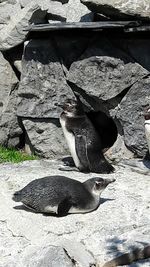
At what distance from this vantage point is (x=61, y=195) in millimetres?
5598

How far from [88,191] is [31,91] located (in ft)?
7.16

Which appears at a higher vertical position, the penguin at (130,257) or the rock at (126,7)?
the rock at (126,7)

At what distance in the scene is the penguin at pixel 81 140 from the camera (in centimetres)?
687

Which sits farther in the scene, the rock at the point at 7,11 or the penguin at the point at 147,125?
the rock at the point at 7,11

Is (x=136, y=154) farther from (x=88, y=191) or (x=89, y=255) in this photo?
(x=89, y=255)

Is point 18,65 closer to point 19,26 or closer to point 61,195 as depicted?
point 19,26

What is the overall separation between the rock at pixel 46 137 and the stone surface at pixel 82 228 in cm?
142

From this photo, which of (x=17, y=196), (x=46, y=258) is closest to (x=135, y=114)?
(x=17, y=196)

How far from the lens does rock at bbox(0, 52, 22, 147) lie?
815 centimetres

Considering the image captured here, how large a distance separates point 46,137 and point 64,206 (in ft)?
7.60

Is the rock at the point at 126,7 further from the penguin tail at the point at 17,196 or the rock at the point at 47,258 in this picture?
the rock at the point at 47,258

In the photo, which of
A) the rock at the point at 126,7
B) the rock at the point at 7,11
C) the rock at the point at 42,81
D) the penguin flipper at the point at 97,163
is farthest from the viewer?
the rock at the point at 7,11

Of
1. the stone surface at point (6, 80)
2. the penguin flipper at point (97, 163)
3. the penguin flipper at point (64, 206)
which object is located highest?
the penguin flipper at point (64, 206)

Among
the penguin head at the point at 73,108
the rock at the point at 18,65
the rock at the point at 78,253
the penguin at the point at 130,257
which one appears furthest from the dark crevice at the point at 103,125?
the penguin at the point at 130,257
